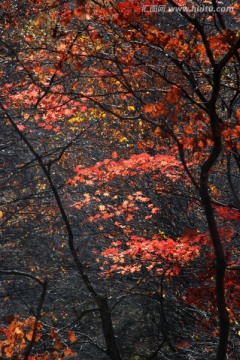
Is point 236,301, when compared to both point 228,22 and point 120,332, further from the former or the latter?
point 228,22

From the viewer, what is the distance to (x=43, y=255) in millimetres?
16812

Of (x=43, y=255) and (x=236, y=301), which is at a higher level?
(x=43, y=255)

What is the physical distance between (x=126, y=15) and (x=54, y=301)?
449 inches

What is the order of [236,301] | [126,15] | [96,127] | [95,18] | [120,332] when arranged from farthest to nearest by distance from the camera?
[96,127], [120,332], [236,301], [95,18], [126,15]

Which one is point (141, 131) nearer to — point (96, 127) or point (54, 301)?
point (96, 127)

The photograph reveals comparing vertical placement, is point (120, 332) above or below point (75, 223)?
below

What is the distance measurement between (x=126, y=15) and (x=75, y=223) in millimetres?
13528

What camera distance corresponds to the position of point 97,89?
16203 millimetres

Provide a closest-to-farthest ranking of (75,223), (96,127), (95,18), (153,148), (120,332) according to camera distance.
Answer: (95,18) < (153,148) < (120,332) < (96,127) < (75,223)

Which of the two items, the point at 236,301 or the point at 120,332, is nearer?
the point at 236,301

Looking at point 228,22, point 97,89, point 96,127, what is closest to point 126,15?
point 97,89

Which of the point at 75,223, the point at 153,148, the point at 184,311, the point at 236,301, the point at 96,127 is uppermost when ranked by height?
the point at 96,127

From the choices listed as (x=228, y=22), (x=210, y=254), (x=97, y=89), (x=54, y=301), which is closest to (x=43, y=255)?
(x=54, y=301)

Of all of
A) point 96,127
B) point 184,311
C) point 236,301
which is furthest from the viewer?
point 96,127
